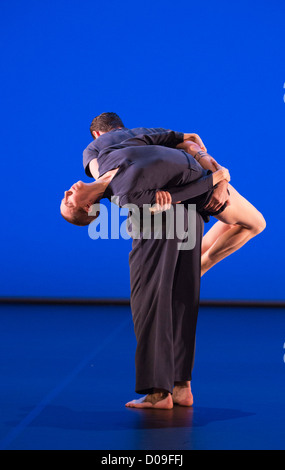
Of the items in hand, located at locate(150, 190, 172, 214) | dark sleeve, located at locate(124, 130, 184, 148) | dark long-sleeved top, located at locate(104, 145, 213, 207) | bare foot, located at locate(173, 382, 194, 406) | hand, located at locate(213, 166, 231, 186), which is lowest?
bare foot, located at locate(173, 382, 194, 406)

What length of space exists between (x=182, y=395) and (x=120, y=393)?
0.27 m

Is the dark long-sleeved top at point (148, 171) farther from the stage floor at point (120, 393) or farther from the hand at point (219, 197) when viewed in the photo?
the stage floor at point (120, 393)

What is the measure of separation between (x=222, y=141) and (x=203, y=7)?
4.04ft

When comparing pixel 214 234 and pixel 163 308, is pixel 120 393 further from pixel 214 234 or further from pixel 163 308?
pixel 214 234

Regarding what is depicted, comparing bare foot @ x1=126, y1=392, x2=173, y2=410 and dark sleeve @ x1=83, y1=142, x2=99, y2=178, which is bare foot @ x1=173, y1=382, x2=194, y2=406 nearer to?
bare foot @ x1=126, y1=392, x2=173, y2=410

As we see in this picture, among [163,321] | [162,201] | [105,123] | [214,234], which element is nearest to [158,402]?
[163,321]

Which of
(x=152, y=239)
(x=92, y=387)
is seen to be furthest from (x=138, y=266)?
(x=92, y=387)

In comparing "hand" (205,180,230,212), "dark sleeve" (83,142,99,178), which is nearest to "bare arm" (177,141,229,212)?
"hand" (205,180,230,212)

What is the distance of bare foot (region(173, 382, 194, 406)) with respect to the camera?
2.13 meters

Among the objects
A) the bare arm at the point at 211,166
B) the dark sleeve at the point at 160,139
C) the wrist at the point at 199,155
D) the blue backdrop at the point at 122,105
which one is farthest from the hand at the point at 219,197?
the blue backdrop at the point at 122,105

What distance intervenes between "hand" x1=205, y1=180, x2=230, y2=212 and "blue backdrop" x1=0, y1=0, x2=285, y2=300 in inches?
148

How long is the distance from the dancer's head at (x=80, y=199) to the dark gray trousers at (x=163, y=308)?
0.70ft

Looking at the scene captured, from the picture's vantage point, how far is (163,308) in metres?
2.09
